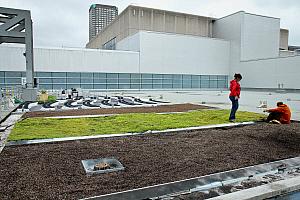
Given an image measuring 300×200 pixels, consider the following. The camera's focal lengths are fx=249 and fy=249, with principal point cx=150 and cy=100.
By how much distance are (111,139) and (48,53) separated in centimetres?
2941

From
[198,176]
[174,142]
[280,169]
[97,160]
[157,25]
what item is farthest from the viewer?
[157,25]

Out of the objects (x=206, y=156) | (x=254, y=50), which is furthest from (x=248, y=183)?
(x=254, y=50)

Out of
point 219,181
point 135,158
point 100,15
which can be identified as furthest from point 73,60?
point 100,15

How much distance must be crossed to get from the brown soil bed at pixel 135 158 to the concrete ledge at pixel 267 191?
0.78m

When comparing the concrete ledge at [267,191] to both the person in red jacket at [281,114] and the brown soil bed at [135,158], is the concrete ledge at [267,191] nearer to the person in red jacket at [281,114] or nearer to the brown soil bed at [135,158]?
the brown soil bed at [135,158]

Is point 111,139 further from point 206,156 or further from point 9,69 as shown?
point 9,69

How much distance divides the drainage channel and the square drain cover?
34.1 inches

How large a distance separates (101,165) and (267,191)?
2.56 meters

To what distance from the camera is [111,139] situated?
20.7ft

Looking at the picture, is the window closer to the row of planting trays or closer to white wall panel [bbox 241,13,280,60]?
white wall panel [bbox 241,13,280,60]

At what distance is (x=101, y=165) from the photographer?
421 cm

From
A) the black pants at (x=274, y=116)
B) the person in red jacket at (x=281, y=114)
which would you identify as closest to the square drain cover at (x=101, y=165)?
the person in red jacket at (x=281, y=114)

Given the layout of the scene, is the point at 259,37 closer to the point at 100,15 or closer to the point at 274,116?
the point at 274,116

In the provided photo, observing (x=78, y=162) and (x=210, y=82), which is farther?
(x=210, y=82)
